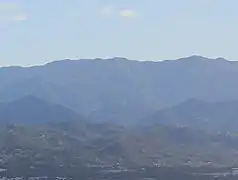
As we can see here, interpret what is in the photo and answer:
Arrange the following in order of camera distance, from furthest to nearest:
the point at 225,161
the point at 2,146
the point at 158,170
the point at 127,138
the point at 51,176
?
1. the point at 127,138
2. the point at 2,146
3. the point at 225,161
4. the point at 158,170
5. the point at 51,176

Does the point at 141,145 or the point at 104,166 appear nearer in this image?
the point at 104,166

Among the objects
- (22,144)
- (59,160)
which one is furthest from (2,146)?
(59,160)

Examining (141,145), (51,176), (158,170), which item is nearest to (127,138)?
(141,145)

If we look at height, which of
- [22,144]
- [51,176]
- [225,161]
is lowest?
[51,176]

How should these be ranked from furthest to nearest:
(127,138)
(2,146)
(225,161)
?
(127,138), (2,146), (225,161)

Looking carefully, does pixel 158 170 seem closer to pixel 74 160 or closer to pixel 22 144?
pixel 74 160

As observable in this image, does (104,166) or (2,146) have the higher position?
(2,146)

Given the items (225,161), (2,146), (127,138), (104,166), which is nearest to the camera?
(104,166)

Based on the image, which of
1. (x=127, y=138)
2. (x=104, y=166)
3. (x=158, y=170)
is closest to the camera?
(x=158, y=170)

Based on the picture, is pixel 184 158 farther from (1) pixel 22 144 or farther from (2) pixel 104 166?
(1) pixel 22 144
